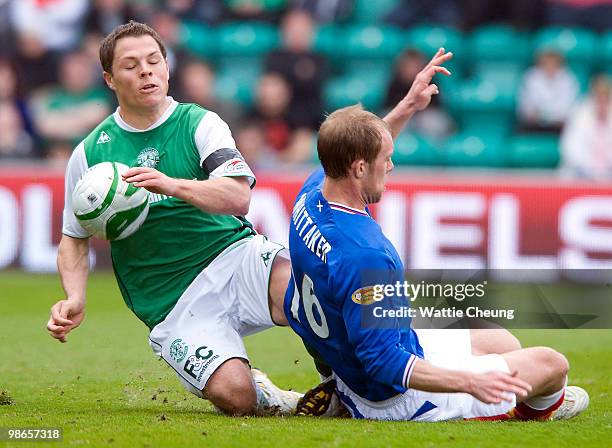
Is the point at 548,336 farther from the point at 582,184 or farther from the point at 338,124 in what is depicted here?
the point at 338,124

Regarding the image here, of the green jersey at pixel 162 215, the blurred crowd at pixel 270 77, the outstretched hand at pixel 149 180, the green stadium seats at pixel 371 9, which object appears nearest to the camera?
the outstretched hand at pixel 149 180

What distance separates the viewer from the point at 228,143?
264 inches

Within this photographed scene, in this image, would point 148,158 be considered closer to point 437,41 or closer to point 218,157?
point 218,157

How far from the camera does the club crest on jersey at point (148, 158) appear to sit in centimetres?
678

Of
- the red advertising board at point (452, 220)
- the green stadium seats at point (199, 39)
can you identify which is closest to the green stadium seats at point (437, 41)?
the green stadium seats at point (199, 39)

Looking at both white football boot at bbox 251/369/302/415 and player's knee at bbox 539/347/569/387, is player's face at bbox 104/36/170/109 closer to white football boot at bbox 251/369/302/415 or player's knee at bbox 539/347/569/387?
white football boot at bbox 251/369/302/415

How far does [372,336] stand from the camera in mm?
5387

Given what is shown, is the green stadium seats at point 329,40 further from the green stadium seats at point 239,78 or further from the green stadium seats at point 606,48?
the green stadium seats at point 606,48

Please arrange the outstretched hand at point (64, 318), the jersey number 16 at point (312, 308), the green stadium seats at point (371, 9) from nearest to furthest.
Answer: the jersey number 16 at point (312, 308) → the outstretched hand at point (64, 318) → the green stadium seats at point (371, 9)

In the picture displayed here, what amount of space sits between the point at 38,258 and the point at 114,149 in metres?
6.38

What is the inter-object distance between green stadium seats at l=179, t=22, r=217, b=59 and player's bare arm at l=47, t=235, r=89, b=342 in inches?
381

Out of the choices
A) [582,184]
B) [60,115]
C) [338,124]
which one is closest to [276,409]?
[338,124]

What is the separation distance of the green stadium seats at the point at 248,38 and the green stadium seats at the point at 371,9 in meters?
1.29

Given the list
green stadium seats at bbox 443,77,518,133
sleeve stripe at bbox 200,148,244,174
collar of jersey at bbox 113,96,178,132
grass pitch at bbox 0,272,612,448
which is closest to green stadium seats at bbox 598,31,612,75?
green stadium seats at bbox 443,77,518,133
